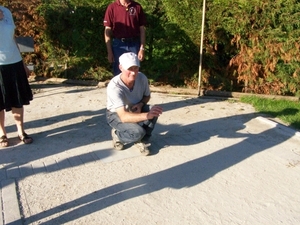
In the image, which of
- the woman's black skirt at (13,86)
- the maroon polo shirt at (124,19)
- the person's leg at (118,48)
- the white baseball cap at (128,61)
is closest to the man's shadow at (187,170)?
the white baseball cap at (128,61)

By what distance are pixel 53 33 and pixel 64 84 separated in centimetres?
108

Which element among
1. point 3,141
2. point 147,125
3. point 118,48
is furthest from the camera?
point 118,48

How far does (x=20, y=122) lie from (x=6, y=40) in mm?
966

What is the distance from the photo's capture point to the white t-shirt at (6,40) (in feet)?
12.1

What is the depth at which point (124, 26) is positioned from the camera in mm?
4797

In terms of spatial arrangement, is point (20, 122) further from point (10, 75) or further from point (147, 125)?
point (147, 125)

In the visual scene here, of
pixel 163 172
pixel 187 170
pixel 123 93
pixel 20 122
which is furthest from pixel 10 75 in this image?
pixel 187 170

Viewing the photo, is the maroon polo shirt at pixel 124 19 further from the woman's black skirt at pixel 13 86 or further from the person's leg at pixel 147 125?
the woman's black skirt at pixel 13 86

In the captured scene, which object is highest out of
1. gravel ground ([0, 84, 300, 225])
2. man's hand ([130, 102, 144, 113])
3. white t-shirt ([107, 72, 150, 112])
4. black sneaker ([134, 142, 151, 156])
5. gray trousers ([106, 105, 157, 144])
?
white t-shirt ([107, 72, 150, 112])

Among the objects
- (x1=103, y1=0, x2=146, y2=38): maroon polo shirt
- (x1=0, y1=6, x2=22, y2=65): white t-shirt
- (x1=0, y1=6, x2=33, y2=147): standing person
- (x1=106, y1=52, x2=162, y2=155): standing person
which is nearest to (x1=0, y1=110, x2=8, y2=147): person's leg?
(x1=0, y1=6, x2=33, y2=147): standing person

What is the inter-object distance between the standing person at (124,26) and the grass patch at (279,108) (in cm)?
224

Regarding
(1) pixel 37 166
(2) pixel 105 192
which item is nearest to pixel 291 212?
(2) pixel 105 192

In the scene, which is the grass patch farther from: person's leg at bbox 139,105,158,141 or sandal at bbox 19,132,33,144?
sandal at bbox 19,132,33,144

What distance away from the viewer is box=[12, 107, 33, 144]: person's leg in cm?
404
